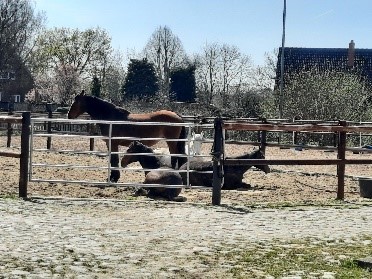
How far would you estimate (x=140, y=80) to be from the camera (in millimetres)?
58500

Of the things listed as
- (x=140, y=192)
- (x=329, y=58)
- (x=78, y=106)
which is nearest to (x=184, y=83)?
(x=329, y=58)

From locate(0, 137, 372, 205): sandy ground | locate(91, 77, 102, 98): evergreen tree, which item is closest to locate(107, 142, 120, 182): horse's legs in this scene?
locate(0, 137, 372, 205): sandy ground

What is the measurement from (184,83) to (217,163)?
4998 cm

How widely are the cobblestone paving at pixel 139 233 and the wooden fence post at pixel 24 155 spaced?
40 cm

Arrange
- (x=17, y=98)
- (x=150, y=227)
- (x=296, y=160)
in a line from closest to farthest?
(x=150, y=227) → (x=296, y=160) → (x=17, y=98)

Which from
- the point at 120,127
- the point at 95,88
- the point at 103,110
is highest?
the point at 95,88

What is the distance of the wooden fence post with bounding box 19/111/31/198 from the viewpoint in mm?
9750

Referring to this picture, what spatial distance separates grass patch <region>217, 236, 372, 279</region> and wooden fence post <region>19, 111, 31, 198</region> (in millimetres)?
4455

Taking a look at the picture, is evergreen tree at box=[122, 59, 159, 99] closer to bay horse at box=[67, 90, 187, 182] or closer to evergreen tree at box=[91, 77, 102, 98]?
evergreen tree at box=[91, 77, 102, 98]

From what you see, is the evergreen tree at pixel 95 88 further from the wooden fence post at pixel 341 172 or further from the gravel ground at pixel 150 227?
the wooden fence post at pixel 341 172

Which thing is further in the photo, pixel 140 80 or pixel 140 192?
pixel 140 80

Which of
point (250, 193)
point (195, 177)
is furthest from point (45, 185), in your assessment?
point (250, 193)

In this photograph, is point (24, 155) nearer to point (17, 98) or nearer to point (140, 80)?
point (140, 80)

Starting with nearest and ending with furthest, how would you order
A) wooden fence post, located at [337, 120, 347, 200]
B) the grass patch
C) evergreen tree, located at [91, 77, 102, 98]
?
the grass patch < wooden fence post, located at [337, 120, 347, 200] < evergreen tree, located at [91, 77, 102, 98]
